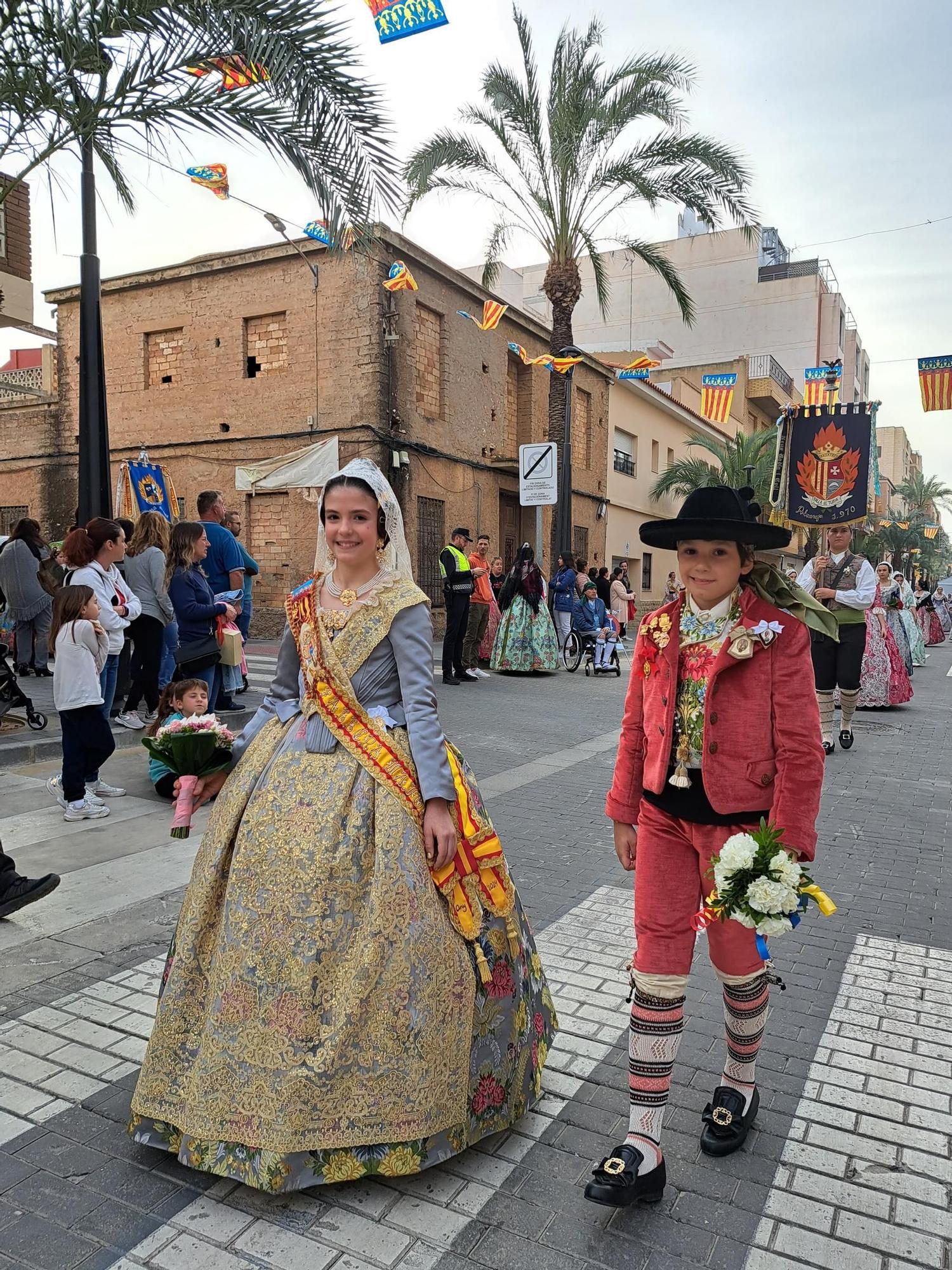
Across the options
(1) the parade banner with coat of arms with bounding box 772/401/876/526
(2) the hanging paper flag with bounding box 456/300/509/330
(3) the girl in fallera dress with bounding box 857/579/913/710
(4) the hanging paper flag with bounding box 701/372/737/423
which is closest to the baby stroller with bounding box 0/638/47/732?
(1) the parade banner with coat of arms with bounding box 772/401/876/526

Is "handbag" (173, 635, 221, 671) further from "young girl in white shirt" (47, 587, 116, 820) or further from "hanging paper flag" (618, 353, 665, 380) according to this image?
"hanging paper flag" (618, 353, 665, 380)

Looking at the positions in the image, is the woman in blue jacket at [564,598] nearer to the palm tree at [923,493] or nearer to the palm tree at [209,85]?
the palm tree at [209,85]

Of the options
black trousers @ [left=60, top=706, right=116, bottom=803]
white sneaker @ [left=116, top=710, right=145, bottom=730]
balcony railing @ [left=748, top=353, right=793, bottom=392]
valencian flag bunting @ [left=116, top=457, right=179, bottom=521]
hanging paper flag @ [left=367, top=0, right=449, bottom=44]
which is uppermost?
balcony railing @ [left=748, top=353, right=793, bottom=392]

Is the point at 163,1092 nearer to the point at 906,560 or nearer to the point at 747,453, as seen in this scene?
the point at 747,453

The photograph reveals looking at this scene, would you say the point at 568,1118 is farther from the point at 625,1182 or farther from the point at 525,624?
the point at 525,624

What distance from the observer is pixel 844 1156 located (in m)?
2.49

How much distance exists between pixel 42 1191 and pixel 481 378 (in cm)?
1989

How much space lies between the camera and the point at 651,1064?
7.64 feet

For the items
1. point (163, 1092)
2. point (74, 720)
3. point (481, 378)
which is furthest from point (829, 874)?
point (481, 378)

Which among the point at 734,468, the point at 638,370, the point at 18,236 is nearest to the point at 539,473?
the point at 18,236

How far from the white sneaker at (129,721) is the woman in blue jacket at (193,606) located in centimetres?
100

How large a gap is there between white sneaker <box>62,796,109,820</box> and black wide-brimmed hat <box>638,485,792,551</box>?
4.43m

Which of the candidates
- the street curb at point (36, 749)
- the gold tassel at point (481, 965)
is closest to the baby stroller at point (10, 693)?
the street curb at point (36, 749)

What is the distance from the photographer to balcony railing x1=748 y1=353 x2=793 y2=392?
4106 centimetres
